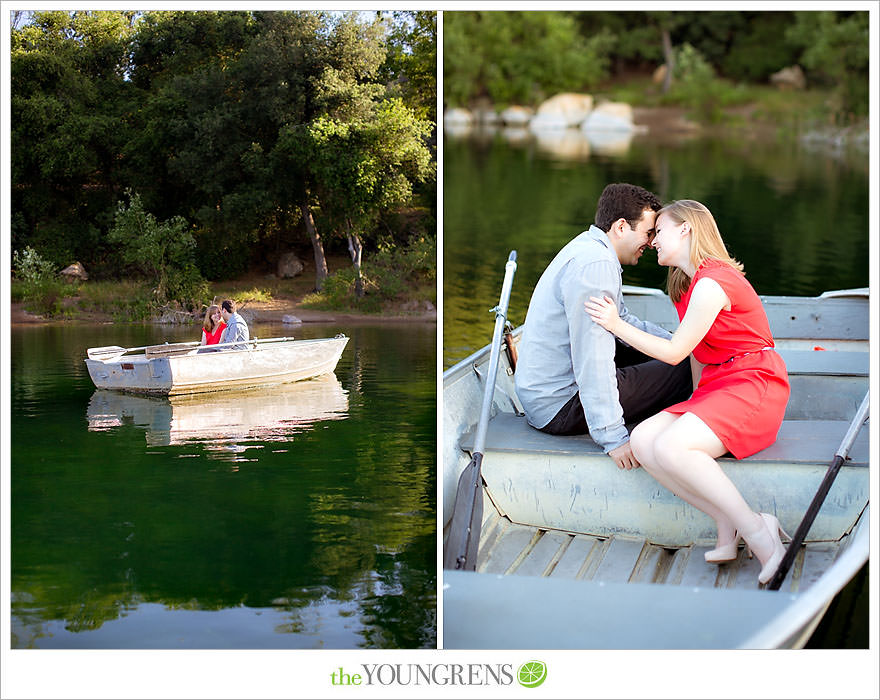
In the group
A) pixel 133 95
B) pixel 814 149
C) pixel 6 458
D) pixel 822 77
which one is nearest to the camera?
pixel 6 458

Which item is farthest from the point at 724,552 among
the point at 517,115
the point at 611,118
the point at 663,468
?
the point at 517,115

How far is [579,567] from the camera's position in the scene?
2764 mm

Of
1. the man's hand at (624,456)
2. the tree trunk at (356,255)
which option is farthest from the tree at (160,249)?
the man's hand at (624,456)

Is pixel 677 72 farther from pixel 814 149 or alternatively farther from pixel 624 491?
pixel 624 491

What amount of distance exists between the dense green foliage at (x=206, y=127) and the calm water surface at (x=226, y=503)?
0.27 metres

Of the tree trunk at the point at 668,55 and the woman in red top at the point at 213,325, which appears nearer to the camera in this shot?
the woman in red top at the point at 213,325

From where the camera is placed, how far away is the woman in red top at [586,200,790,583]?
2543 millimetres

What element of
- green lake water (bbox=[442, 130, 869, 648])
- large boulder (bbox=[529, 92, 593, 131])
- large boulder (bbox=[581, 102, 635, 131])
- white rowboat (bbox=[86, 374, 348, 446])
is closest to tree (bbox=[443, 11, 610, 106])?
large boulder (bbox=[529, 92, 593, 131])

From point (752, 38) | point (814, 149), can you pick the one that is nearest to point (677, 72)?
point (752, 38)

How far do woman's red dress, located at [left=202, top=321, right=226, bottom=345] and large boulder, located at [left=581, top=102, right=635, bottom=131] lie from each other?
26.0 m

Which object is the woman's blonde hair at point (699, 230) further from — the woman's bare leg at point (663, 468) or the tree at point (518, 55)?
the tree at point (518, 55)

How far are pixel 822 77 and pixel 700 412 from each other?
23458 millimetres

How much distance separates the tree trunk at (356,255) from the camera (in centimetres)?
278

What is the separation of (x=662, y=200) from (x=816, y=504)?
753cm
